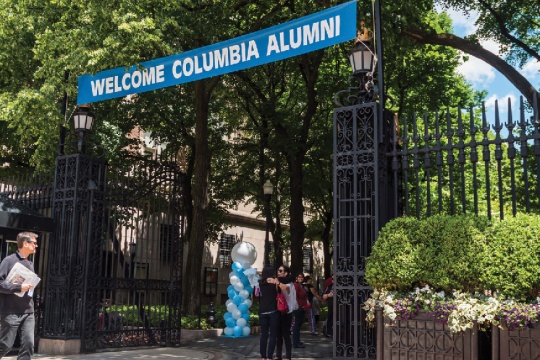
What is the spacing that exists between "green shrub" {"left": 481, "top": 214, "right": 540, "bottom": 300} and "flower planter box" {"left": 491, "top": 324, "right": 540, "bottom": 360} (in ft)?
1.43

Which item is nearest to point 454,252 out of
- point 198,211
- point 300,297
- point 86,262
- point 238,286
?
point 300,297

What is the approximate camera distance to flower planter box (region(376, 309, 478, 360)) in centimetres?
A: 748

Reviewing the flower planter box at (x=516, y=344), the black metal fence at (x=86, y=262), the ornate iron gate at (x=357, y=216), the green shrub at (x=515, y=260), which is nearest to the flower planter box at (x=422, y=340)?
the flower planter box at (x=516, y=344)

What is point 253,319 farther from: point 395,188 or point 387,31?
point 395,188

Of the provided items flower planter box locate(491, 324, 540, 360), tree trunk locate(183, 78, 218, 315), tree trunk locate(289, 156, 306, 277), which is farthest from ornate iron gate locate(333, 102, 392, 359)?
tree trunk locate(289, 156, 306, 277)

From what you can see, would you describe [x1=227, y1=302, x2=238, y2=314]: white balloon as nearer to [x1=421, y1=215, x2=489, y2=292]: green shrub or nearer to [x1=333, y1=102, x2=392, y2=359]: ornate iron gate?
[x1=333, y1=102, x2=392, y2=359]: ornate iron gate

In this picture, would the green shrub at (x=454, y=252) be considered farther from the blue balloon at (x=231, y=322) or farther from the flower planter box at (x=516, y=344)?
the blue balloon at (x=231, y=322)

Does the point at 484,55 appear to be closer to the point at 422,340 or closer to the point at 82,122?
the point at 422,340

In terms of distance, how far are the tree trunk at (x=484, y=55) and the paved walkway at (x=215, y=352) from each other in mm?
7693

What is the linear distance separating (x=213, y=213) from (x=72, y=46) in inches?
624

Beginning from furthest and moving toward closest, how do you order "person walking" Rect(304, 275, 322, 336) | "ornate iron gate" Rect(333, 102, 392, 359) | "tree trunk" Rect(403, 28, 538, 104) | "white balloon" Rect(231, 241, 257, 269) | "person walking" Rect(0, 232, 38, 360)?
"white balloon" Rect(231, 241, 257, 269) < "person walking" Rect(304, 275, 322, 336) < "tree trunk" Rect(403, 28, 538, 104) < "ornate iron gate" Rect(333, 102, 392, 359) < "person walking" Rect(0, 232, 38, 360)

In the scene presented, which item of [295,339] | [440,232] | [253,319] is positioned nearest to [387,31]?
[440,232]

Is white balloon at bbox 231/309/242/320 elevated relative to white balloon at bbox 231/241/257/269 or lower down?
lower down

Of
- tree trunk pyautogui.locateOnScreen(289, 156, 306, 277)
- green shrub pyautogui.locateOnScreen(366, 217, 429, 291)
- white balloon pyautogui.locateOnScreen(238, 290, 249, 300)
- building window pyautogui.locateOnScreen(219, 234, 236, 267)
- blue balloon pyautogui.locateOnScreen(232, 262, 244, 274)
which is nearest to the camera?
green shrub pyautogui.locateOnScreen(366, 217, 429, 291)
